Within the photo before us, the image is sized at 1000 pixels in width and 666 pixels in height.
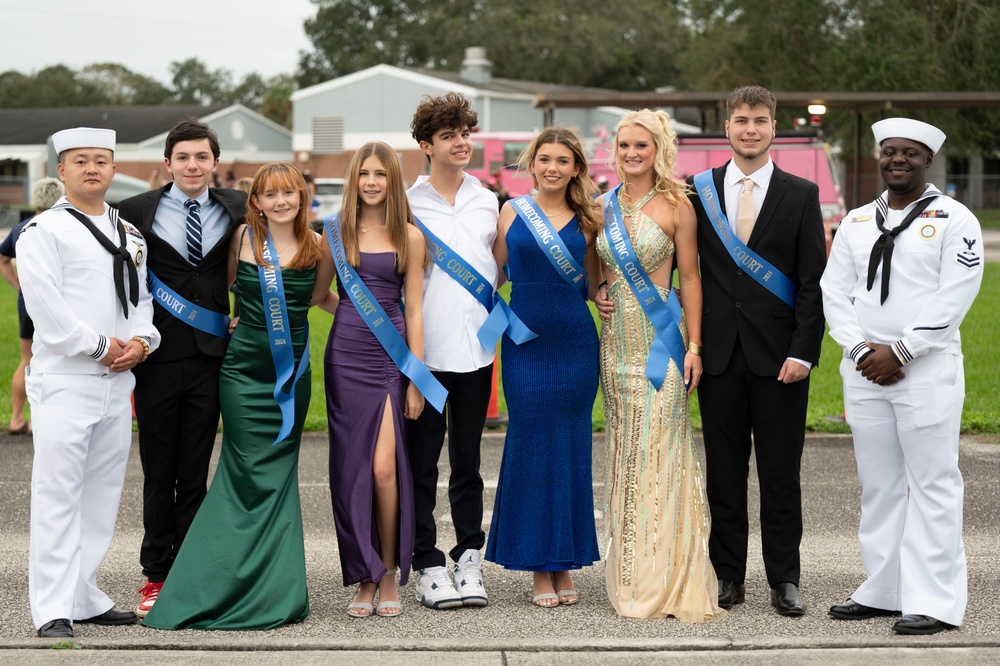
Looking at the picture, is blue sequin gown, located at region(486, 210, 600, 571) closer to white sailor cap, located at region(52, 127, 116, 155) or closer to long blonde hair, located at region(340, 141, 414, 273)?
long blonde hair, located at region(340, 141, 414, 273)

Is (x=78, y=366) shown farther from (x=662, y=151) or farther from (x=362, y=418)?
(x=662, y=151)

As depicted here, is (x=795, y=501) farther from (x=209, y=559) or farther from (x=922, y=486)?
(x=209, y=559)

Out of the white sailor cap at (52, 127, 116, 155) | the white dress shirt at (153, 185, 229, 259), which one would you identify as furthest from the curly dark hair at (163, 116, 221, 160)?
the white sailor cap at (52, 127, 116, 155)

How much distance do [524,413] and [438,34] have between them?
61.2 metres

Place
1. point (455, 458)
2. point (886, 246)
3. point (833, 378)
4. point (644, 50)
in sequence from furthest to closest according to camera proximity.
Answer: point (644, 50) → point (833, 378) → point (455, 458) → point (886, 246)

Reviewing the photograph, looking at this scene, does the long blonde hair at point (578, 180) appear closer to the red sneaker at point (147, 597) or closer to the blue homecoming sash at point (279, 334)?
the blue homecoming sash at point (279, 334)

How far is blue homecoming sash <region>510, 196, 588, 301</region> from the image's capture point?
485 centimetres

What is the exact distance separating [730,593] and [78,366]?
2686mm

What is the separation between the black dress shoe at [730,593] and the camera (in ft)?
15.9

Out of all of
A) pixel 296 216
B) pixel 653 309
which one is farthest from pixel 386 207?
pixel 653 309

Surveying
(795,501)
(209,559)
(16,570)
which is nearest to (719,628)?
(795,501)

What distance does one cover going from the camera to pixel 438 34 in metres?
63.9

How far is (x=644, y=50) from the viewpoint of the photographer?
59438 millimetres

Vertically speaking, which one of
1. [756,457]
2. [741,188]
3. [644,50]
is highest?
[644,50]
